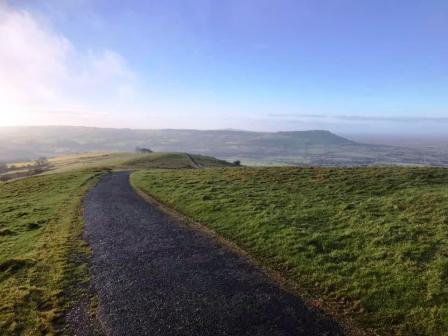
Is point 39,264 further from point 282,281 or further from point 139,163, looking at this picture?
point 139,163

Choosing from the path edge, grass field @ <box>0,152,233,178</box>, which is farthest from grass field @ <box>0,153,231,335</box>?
grass field @ <box>0,152,233,178</box>

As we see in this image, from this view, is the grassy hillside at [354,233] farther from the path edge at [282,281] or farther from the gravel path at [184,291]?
the gravel path at [184,291]

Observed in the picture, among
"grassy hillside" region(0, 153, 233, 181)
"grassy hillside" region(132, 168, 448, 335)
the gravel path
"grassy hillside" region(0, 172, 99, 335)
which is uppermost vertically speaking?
"grassy hillside" region(132, 168, 448, 335)

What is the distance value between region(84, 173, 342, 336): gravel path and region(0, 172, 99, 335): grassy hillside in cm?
135

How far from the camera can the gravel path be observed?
11711 mm

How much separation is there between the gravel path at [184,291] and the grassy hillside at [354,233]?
162cm

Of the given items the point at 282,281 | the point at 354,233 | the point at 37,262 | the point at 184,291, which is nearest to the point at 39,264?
the point at 37,262

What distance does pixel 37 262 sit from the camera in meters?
17.8

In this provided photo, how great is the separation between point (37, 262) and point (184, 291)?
8.51 m

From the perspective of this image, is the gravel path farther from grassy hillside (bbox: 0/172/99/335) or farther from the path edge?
grassy hillside (bbox: 0/172/99/335)

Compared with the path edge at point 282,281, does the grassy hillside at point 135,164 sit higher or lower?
lower

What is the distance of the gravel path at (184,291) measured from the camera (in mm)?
11711

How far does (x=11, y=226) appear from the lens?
2662cm

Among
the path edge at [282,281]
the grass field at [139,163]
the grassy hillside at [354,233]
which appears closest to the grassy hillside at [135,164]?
the grass field at [139,163]
